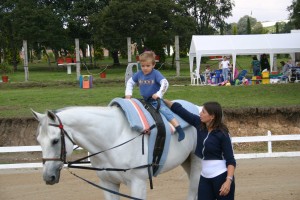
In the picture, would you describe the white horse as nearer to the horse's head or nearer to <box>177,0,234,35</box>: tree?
A: the horse's head

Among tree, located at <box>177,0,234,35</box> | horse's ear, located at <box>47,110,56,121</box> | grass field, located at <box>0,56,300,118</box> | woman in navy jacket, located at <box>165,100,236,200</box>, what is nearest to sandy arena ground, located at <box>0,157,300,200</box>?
woman in navy jacket, located at <box>165,100,236,200</box>

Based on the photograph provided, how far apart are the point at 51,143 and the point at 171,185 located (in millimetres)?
5341

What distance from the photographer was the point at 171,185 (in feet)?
32.9

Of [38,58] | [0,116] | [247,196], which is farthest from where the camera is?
[38,58]

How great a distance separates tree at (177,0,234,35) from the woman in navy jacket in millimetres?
46391

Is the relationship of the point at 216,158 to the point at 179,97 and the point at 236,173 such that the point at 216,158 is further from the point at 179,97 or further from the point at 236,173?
the point at 179,97

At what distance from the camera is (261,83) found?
23.0 metres

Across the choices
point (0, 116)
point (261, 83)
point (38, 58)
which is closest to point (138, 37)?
point (261, 83)

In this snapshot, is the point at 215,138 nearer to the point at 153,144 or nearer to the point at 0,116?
the point at 153,144

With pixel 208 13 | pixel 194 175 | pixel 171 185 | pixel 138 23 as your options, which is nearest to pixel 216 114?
pixel 194 175

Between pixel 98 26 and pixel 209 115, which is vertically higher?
pixel 98 26

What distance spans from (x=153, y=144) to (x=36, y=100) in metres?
12.7

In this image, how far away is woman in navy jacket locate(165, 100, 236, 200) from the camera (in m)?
4.88

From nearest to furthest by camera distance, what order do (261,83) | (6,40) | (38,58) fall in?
(261,83), (6,40), (38,58)
